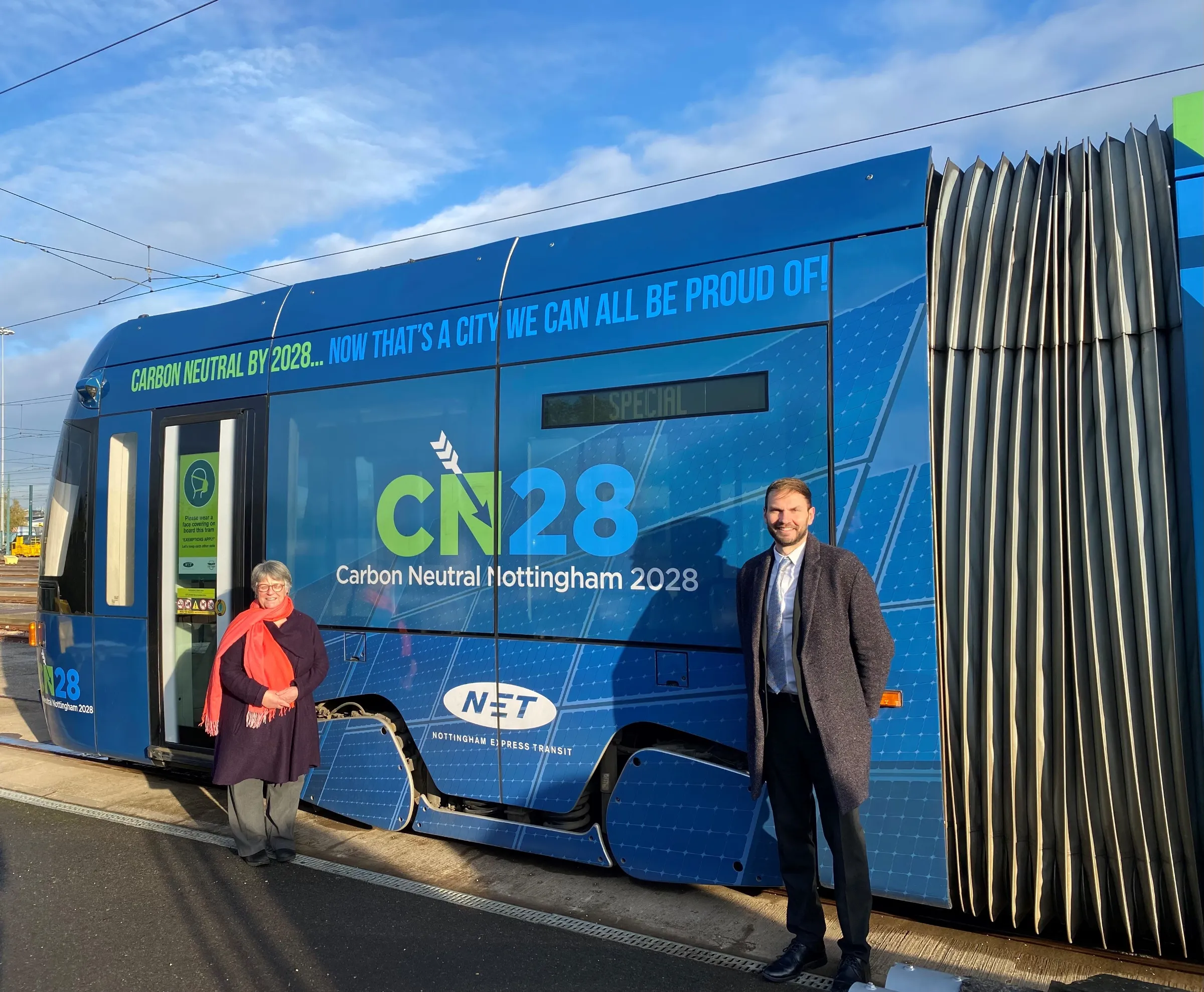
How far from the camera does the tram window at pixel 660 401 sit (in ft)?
13.2

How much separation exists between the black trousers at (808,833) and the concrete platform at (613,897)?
0.25 metres

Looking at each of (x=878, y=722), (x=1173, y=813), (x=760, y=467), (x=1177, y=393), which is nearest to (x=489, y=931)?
(x=878, y=722)

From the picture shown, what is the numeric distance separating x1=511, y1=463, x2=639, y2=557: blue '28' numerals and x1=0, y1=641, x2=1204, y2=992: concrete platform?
1.59 metres

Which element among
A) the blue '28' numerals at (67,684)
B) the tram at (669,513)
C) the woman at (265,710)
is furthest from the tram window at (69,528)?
the woman at (265,710)

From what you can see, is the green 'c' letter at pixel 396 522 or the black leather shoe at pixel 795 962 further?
the green 'c' letter at pixel 396 522

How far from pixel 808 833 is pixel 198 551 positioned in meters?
4.18

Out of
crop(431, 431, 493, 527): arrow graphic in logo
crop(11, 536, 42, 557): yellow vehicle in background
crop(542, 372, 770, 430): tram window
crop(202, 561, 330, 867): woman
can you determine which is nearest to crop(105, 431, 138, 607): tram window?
crop(202, 561, 330, 867): woman

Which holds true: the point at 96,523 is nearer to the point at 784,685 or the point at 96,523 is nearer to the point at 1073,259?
the point at 784,685

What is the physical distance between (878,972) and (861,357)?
230 cm

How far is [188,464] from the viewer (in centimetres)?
618

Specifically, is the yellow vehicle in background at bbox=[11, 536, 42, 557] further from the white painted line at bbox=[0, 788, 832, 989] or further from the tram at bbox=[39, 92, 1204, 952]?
the tram at bbox=[39, 92, 1204, 952]

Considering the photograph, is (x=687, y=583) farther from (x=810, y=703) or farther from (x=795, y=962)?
(x=795, y=962)

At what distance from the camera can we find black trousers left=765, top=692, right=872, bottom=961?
136 inches

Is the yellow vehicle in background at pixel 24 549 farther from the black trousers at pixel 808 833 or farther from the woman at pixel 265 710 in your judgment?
the black trousers at pixel 808 833
